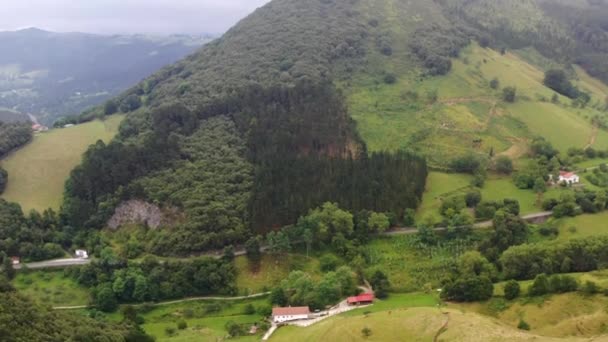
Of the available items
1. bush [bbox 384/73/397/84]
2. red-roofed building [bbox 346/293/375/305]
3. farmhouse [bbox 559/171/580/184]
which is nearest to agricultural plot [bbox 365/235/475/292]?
red-roofed building [bbox 346/293/375/305]

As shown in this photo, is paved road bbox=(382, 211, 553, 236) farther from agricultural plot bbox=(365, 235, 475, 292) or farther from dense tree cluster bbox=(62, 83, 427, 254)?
dense tree cluster bbox=(62, 83, 427, 254)

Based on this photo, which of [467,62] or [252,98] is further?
[467,62]

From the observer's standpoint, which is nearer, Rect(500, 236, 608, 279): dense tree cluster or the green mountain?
Rect(500, 236, 608, 279): dense tree cluster

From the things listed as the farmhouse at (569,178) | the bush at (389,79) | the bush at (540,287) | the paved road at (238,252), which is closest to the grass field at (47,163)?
the paved road at (238,252)

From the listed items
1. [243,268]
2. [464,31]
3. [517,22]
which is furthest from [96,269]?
[517,22]

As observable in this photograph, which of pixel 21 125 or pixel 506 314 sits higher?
pixel 21 125

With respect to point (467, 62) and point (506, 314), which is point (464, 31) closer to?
point (467, 62)

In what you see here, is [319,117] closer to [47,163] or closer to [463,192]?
[463,192]
